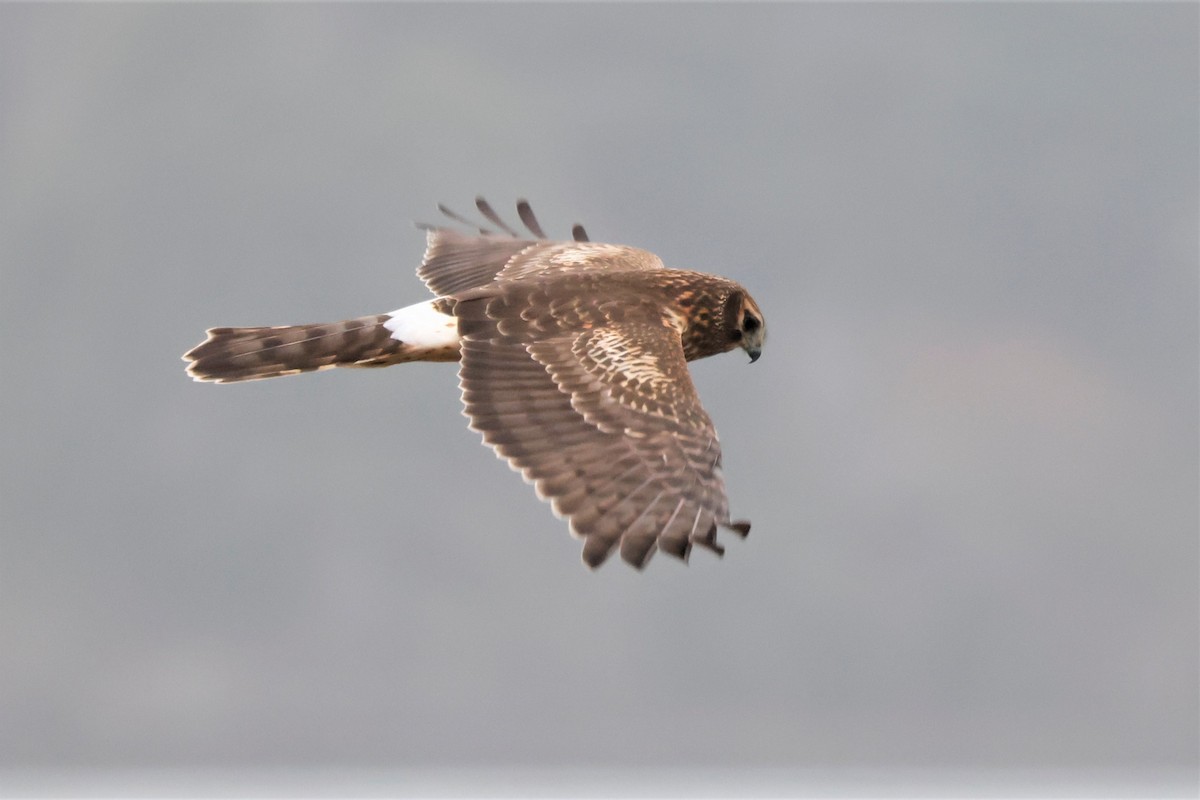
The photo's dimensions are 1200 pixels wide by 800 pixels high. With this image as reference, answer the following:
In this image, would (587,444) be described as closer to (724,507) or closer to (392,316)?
(724,507)

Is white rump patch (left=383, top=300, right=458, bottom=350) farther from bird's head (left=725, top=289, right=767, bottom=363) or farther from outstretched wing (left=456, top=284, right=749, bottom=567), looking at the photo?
bird's head (left=725, top=289, right=767, bottom=363)

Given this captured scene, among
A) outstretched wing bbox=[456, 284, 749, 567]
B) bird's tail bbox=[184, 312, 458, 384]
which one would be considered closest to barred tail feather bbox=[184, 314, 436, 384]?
bird's tail bbox=[184, 312, 458, 384]

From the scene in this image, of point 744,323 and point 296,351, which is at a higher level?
point 744,323

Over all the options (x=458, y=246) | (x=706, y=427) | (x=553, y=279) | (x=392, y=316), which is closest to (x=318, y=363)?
(x=392, y=316)

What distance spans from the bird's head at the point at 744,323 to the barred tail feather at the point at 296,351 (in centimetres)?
224

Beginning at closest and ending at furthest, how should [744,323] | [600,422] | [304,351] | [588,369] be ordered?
[600,422] < [588,369] < [304,351] < [744,323]

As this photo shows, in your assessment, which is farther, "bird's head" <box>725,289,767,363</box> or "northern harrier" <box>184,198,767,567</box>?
"bird's head" <box>725,289,767,363</box>

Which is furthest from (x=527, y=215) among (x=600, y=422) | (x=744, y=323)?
(x=600, y=422)

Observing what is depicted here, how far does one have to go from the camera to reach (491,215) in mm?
15336

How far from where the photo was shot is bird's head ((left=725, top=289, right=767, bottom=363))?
1134 cm

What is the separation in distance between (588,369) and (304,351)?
2.09 meters

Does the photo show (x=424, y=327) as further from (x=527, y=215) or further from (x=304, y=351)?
(x=527, y=215)

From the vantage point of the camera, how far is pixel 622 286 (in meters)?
11.2

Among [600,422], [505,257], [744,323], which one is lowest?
[600,422]
